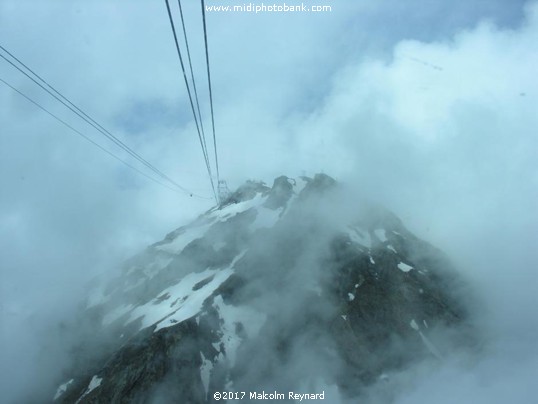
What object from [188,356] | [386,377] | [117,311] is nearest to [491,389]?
[386,377]

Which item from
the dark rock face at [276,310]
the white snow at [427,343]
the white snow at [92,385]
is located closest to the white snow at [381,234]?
the dark rock face at [276,310]

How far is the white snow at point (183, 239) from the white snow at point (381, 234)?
209 feet

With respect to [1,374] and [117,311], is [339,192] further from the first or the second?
[1,374]

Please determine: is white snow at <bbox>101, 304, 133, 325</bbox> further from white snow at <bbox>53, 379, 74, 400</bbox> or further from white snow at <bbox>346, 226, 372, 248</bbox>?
white snow at <bbox>346, 226, 372, 248</bbox>

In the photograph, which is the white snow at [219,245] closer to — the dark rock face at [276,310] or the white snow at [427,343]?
the dark rock face at [276,310]

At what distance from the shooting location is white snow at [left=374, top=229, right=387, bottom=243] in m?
117

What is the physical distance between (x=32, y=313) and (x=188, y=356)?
8957 centimetres

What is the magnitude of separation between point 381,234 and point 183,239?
2921 inches

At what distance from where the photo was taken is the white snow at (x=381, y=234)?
117250 millimetres

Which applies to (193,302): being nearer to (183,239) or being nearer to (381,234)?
(183,239)

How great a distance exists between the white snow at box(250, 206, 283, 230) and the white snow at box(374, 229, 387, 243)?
34.5 m

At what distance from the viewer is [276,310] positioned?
99625 mm

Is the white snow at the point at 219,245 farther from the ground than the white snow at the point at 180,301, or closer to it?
farther from the ground

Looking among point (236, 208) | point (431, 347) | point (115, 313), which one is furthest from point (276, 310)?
point (236, 208)
